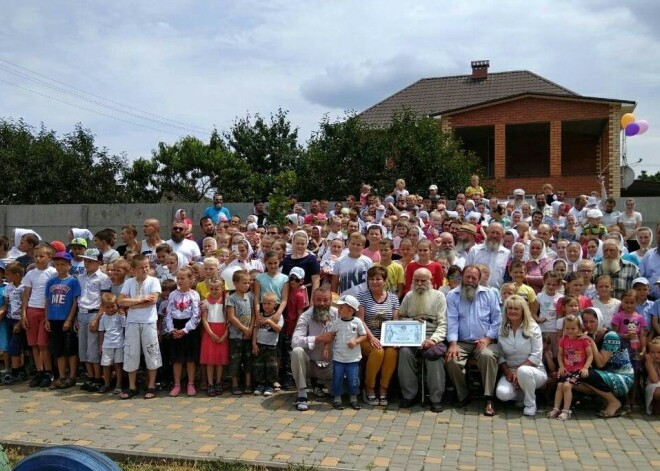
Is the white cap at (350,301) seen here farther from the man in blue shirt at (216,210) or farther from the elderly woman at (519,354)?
the man in blue shirt at (216,210)

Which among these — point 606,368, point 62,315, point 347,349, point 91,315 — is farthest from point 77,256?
point 606,368

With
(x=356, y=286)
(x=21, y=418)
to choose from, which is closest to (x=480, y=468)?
(x=356, y=286)

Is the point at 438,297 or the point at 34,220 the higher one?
the point at 34,220

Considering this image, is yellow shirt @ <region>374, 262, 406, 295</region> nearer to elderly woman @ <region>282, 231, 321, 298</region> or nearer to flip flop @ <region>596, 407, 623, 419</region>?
elderly woman @ <region>282, 231, 321, 298</region>

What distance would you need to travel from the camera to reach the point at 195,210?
1502 cm

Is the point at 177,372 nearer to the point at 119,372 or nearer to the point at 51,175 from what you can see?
the point at 119,372

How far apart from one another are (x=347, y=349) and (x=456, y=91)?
26687mm

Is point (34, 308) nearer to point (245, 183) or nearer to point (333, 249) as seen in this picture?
point (333, 249)

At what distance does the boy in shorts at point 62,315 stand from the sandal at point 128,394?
1.05 meters

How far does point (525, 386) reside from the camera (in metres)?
6.76

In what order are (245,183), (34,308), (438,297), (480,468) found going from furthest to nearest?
(245,183), (34,308), (438,297), (480,468)

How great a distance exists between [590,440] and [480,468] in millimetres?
1382

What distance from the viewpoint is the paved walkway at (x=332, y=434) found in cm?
548

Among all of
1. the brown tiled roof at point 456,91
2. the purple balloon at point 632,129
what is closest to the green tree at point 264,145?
the brown tiled roof at point 456,91
